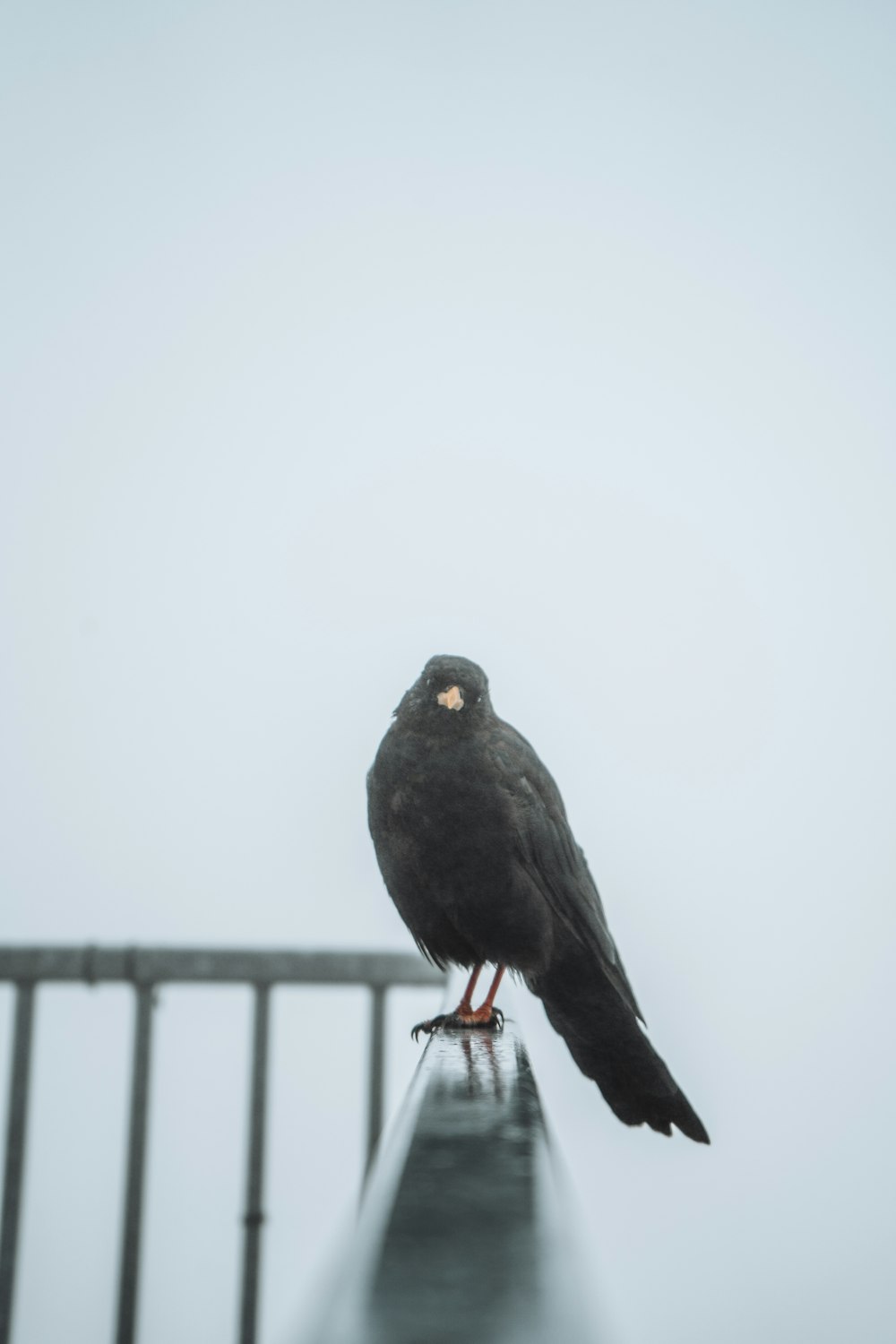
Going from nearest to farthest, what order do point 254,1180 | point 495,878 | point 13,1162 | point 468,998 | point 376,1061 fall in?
1. point 495,878
2. point 468,998
3. point 13,1162
4. point 254,1180
5. point 376,1061

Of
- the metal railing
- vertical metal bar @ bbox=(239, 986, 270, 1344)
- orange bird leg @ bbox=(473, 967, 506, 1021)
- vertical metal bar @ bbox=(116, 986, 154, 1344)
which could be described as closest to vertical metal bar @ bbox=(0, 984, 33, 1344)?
the metal railing

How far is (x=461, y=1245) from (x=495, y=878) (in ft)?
3.48

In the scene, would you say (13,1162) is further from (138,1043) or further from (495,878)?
(495,878)

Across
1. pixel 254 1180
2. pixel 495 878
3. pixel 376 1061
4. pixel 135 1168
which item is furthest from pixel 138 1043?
pixel 495 878

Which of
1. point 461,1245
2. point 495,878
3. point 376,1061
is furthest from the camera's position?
point 376,1061

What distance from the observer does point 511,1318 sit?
0.40 meters

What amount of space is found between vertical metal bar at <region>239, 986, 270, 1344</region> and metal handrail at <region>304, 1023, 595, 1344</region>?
5.42ft

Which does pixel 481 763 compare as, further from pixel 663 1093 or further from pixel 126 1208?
pixel 126 1208

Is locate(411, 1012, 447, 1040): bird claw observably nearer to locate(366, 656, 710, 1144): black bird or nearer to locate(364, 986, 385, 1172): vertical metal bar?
locate(366, 656, 710, 1144): black bird

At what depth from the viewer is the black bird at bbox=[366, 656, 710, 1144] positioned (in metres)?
1.53

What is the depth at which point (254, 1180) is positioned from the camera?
7.55 ft

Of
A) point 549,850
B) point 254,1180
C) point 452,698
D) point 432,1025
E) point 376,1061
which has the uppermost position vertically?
point 452,698

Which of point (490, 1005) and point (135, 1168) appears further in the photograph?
point (135, 1168)

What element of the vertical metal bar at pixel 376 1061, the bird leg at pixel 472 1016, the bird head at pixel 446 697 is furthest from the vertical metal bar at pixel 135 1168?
the bird head at pixel 446 697
